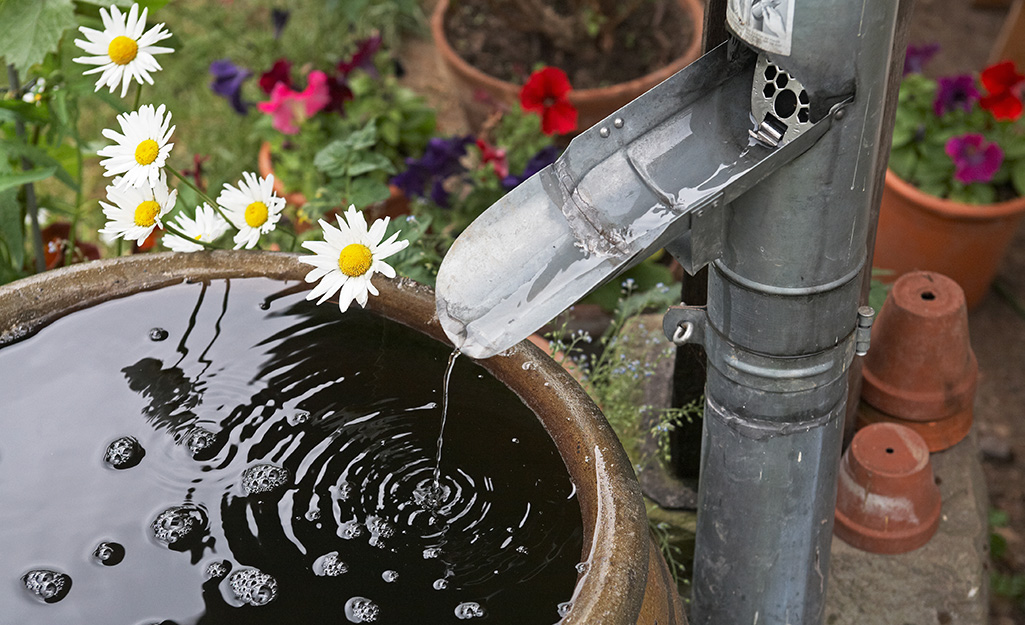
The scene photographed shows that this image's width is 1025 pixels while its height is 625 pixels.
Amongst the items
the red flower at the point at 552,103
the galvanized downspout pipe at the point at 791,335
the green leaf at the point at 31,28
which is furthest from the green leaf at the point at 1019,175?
the green leaf at the point at 31,28

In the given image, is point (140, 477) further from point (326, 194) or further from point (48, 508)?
point (326, 194)

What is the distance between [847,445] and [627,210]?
102cm

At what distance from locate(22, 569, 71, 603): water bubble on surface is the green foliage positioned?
83.6 inches

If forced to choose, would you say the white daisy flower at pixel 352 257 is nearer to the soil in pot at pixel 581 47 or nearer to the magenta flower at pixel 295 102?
the magenta flower at pixel 295 102

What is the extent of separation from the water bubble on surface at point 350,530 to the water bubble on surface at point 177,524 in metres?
0.14

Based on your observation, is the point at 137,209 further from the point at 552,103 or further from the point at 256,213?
the point at 552,103

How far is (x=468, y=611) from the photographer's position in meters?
0.95

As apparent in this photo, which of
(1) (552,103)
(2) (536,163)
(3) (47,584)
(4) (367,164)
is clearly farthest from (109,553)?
(1) (552,103)

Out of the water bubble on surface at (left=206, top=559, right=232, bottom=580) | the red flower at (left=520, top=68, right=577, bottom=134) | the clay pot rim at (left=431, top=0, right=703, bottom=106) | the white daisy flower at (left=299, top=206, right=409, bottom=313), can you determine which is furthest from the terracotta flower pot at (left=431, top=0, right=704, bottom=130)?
the water bubble on surface at (left=206, top=559, right=232, bottom=580)

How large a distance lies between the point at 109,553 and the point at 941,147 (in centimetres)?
218

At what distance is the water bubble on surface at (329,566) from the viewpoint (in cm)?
100

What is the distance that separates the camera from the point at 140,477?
1094mm

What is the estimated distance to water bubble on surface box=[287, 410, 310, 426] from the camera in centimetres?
115

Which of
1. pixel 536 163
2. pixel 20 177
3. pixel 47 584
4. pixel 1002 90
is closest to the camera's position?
pixel 47 584
